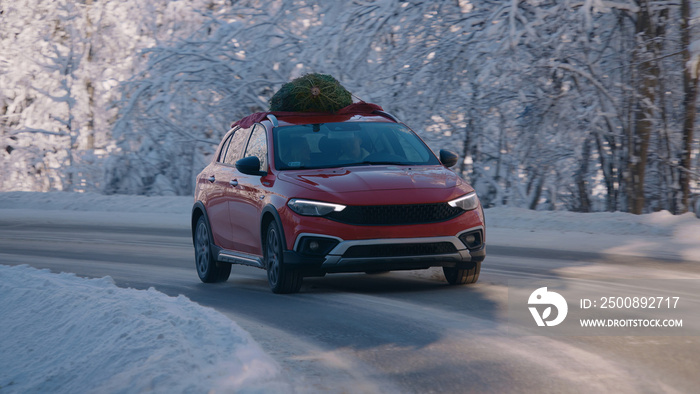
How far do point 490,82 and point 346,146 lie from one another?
9.70 metres

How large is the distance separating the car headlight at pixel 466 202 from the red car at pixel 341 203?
12 mm

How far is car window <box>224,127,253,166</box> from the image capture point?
11.1 meters

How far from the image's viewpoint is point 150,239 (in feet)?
56.8

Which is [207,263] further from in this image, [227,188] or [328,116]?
[328,116]

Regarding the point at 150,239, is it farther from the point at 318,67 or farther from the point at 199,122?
the point at 199,122

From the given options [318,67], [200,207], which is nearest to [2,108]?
[318,67]

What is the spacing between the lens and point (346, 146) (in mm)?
10047

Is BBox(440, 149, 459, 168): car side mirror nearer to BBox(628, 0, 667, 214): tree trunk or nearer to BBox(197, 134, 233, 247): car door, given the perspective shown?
BBox(197, 134, 233, 247): car door

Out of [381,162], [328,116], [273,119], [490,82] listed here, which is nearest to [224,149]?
[273,119]

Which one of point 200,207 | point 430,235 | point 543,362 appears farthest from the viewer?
point 200,207

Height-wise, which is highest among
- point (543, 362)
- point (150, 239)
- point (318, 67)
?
point (318, 67)

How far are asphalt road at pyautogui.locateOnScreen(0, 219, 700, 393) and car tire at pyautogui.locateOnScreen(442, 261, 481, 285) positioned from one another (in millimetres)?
106

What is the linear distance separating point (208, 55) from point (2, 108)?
17512 mm

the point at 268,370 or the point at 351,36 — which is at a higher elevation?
the point at 351,36
